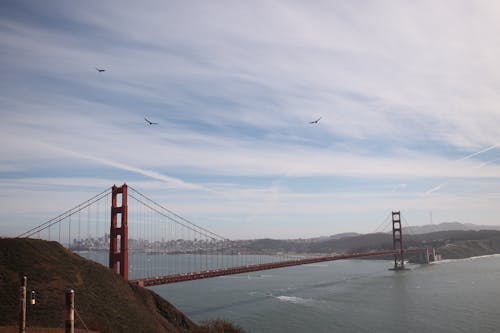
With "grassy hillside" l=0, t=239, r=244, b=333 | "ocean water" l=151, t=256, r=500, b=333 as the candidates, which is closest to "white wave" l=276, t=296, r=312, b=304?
"ocean water" l=151, t=256, r=500, b=333

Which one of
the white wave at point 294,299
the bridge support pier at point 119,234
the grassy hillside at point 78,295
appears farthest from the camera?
the white wave at point 294,299

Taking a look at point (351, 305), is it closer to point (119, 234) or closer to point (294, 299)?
point (294, 299)

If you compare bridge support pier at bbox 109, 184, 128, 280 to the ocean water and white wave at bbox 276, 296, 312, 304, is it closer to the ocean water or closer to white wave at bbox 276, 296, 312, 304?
the ocean water

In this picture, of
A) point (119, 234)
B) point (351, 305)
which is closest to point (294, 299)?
point (351, 305)

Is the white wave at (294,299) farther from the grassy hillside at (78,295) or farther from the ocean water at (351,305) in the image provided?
the grassy hillside at (78,295)

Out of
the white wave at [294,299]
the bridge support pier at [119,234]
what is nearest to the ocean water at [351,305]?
the white wave at [294,299]

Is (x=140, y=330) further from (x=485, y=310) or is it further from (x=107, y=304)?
(x=485, y=310)

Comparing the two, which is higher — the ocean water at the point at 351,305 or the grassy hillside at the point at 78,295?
the grassy hillside at the point at 78,295
